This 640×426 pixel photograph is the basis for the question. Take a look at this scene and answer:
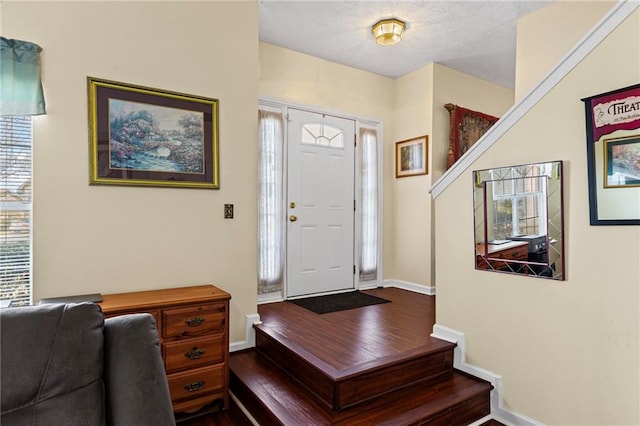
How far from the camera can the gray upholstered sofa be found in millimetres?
1006

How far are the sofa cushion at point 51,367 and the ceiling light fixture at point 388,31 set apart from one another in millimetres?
3167

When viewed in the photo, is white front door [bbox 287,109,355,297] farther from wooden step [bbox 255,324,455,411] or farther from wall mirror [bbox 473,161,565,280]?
wall mirror [bbox 473,161,565,280]

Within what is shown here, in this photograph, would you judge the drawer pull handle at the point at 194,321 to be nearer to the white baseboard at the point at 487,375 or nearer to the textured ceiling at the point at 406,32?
the white baseboard at the point at 487,375

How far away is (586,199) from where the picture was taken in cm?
191

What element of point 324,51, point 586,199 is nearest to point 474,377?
point 586,199

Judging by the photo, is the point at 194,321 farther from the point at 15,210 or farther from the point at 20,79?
the point at 20,79

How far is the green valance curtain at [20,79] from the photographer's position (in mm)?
2010

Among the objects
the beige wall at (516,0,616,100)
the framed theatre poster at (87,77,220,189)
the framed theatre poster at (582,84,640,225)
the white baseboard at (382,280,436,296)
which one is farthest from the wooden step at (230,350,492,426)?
the beige wall at (516,0,616,100)

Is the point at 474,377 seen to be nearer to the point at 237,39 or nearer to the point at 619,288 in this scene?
the point at 619,288

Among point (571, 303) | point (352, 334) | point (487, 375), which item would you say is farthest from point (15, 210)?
point (571, 303)

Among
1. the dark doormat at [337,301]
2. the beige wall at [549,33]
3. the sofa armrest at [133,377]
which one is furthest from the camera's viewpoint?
the dark doormat at [337,301]

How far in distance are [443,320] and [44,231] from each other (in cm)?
270

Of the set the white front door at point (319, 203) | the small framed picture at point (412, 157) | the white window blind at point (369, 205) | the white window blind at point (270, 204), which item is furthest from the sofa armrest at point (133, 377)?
the small framed picture at point (412, 157)

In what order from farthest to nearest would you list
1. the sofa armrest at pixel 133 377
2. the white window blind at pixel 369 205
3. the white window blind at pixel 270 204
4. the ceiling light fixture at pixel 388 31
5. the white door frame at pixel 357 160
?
1. the white window blind at pixel 369 205
2. the white door frame at pixel 357 160
3. the white window blind at pixel 270 204
4. the ceiling light fixture at pixel 388 31
5. the sofa armrest at pixel 133 377
